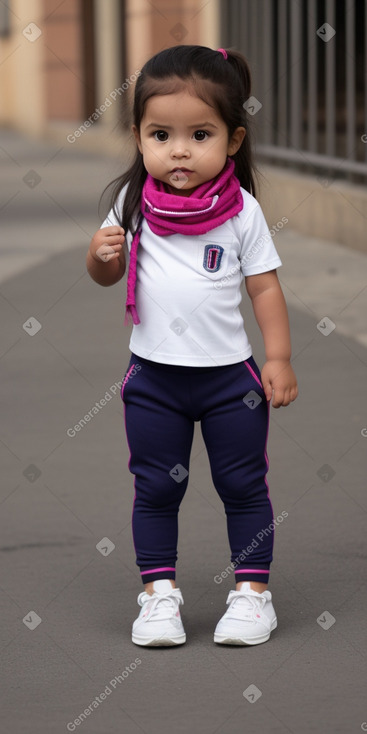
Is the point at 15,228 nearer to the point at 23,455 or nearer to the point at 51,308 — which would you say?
the point at 51,308

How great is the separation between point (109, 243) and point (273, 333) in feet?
1.54

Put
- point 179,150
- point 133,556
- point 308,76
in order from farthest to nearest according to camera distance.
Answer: point 308,76
point 133,556
point 179,150

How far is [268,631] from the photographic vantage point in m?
3.57

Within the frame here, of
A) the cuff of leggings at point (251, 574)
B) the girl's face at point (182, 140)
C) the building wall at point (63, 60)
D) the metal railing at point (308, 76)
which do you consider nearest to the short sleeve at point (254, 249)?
the girl's face at point (182, 140)

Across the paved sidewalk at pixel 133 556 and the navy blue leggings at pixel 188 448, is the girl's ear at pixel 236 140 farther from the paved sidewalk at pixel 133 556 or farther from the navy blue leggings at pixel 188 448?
the paved sidewalk at pixel 133 556

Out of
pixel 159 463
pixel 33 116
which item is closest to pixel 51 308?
pixel 159 463

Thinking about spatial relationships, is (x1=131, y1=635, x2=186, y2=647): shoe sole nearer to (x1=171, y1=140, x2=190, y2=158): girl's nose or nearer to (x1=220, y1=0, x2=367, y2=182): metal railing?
(x1=171, y1=140, x2=190, y2=158): girl's nose

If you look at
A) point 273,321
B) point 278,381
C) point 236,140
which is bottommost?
point 278,381

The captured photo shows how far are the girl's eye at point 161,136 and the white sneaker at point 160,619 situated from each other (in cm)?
112

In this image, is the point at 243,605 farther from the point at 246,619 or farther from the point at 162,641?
the point at 162,641

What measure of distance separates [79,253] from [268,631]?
727 cm

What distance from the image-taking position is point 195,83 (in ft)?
11.1

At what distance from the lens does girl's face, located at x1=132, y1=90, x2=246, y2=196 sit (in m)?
3.39

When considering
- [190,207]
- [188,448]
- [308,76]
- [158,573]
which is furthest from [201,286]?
[308,76]
